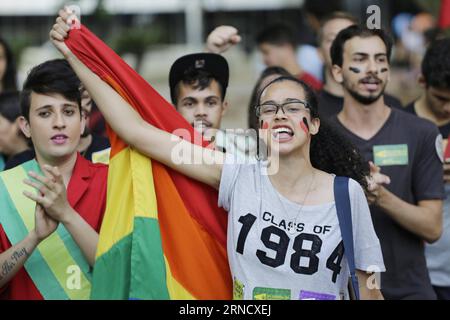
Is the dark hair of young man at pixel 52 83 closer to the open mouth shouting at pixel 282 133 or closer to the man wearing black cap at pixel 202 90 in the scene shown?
the man wearing black cap at pixel 202 90

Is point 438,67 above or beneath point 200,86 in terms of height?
above

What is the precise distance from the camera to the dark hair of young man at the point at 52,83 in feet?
12.9

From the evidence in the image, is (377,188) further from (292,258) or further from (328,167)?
(292,258)

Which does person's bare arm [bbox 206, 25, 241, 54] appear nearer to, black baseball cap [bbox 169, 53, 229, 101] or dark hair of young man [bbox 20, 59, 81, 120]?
black baseball cap [bbox 169, 53, 229, 101]

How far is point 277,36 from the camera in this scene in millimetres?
7316

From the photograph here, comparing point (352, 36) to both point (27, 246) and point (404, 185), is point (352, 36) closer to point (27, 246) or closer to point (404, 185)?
point (404, 185)

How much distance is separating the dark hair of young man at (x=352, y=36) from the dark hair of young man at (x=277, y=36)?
2.51m

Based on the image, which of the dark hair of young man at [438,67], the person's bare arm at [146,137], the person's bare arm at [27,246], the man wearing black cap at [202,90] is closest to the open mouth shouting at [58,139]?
the person's bare arm at [146,137]

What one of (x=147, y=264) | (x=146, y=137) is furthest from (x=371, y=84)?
(x=147, y=264)

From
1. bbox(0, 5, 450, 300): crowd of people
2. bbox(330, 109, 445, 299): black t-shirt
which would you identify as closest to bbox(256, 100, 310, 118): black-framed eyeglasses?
bbox(0, 5, 450, 300): crowd of people

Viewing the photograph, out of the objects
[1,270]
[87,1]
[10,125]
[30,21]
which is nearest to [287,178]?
[1,270]

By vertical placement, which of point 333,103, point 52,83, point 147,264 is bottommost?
point 147,264

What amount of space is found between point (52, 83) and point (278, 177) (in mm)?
1204

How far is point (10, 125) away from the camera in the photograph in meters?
5.33
